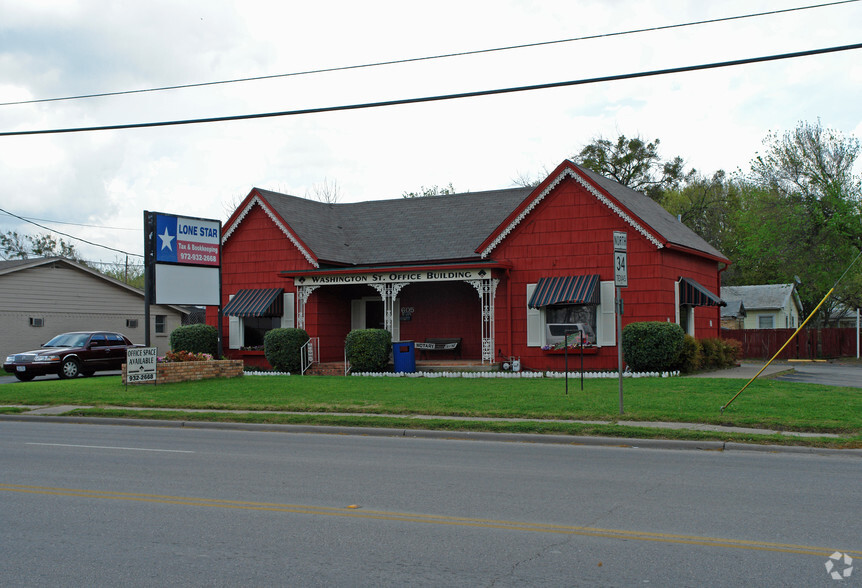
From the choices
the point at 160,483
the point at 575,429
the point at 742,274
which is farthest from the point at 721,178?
the point at 160,483

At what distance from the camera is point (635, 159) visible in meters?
57.2

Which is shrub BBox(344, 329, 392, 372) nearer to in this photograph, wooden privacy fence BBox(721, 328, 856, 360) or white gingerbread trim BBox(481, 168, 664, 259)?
white gingerbread trim BBox(481, 168, 664, 259)

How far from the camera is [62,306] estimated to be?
3831 cm

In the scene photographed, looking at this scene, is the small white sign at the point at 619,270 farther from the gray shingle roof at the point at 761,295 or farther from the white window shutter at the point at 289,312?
the gray shingle roof at the point at 761,295

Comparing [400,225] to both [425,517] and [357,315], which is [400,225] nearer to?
[357,315]

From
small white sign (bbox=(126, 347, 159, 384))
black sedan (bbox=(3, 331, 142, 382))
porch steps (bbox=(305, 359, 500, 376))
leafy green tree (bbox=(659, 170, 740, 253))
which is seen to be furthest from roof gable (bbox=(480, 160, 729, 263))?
leafy green tree (bbox=(659, 170, 740, 253))

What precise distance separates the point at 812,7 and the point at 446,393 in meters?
11.0

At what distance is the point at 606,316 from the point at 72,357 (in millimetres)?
19236

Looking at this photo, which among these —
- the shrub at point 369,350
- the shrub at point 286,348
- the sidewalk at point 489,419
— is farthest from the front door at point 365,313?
the sidewalk at point 489,419

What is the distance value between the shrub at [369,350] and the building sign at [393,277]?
1885 millimetres

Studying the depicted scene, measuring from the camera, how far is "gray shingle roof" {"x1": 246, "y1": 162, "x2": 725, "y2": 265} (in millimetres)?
29117

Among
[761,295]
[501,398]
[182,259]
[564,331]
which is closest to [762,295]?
[761,295]

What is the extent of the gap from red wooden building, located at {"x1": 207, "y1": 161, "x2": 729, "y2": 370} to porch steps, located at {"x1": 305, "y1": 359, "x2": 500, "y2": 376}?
0.48m

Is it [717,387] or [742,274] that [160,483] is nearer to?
[717,387]
